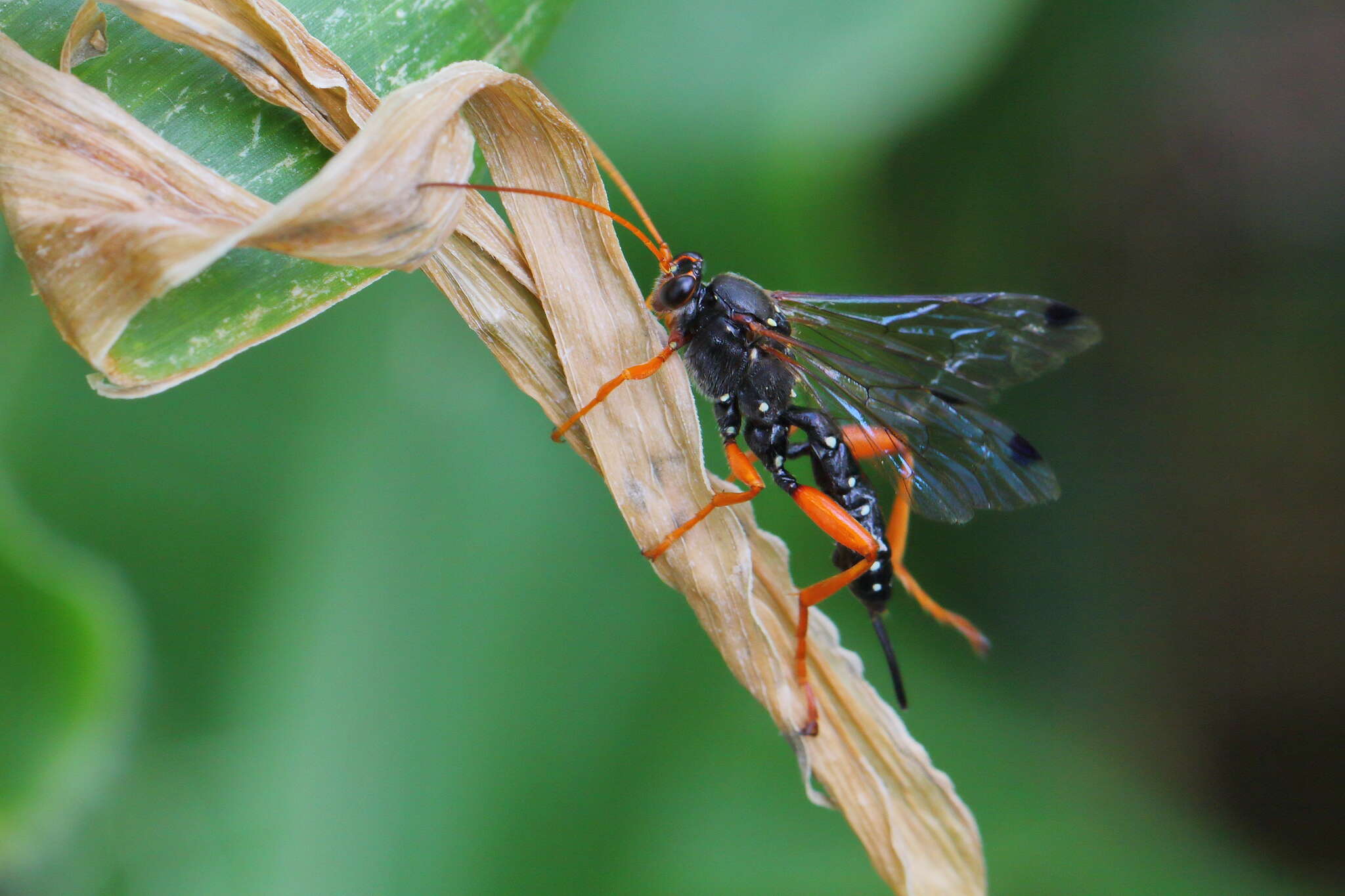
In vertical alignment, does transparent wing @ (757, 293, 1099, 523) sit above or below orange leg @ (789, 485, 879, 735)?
above

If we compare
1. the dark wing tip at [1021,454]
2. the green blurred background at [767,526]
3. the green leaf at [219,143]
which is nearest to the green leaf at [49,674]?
the green blurred background at [767,526]

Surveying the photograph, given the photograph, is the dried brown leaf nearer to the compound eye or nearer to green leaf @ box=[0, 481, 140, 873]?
green leaf @ box=[0, 481, 140, 873]

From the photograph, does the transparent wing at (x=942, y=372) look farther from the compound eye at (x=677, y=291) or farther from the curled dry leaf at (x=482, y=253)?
the curled dry leaf at (x=482, y=253)

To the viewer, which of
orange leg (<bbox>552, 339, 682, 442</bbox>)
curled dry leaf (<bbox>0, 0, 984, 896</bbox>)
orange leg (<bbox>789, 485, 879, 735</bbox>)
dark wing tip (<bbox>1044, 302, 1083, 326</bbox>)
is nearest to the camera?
curled dry leaf (<bbox>0, 0, 984, 896</bbox>)

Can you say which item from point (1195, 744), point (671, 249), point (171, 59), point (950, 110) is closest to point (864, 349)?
point (671, 249)

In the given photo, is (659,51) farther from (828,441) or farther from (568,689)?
(568,689)

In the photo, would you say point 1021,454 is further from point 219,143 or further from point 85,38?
point 85,38

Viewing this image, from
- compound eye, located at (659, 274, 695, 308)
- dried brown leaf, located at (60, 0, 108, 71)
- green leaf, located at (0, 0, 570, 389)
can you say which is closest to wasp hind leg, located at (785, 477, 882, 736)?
compound eye, located at (659, 274, 695, 308)
